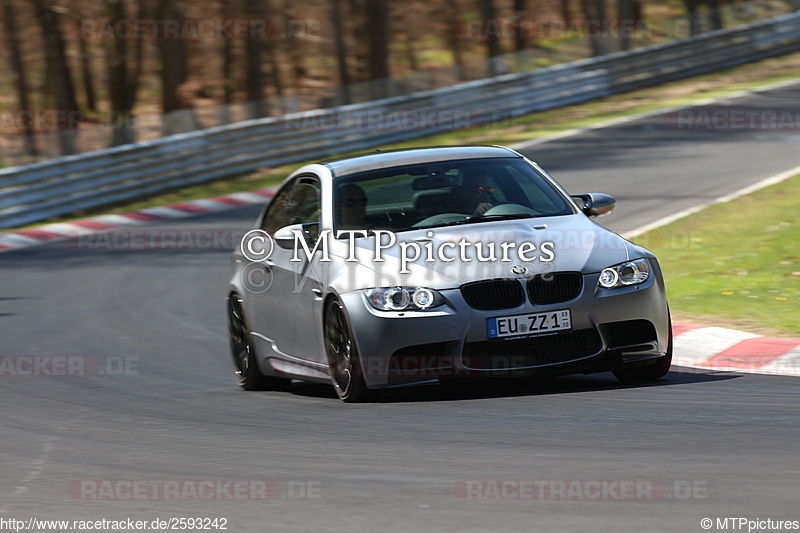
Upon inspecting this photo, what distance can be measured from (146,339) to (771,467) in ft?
23.6

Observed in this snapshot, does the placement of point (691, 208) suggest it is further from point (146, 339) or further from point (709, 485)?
point (709, 485)

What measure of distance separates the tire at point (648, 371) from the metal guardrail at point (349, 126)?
47.6 ft

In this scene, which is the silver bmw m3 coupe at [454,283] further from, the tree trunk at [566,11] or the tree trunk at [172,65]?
the tree trunk at [566,11]

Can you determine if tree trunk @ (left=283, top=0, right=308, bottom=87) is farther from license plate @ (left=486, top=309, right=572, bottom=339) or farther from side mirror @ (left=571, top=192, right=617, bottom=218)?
license plate @ (left=486, top=309, right=572, bottom=339)

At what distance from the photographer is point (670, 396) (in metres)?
7.21

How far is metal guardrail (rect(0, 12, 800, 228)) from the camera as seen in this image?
21516 mm

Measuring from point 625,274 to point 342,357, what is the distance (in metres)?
1.66

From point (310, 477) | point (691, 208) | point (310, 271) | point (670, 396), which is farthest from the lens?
point (691, 208)

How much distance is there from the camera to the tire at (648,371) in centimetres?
777

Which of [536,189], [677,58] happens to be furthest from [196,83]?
[536,189]

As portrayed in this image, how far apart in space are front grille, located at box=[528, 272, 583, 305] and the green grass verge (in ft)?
8.33

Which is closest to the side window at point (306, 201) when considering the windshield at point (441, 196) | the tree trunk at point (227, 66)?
the windshield at point (441, 196)

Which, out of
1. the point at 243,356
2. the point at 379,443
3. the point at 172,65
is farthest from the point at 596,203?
the point at 172,65

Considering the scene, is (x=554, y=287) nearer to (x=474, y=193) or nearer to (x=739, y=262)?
(x=474, y=193)
